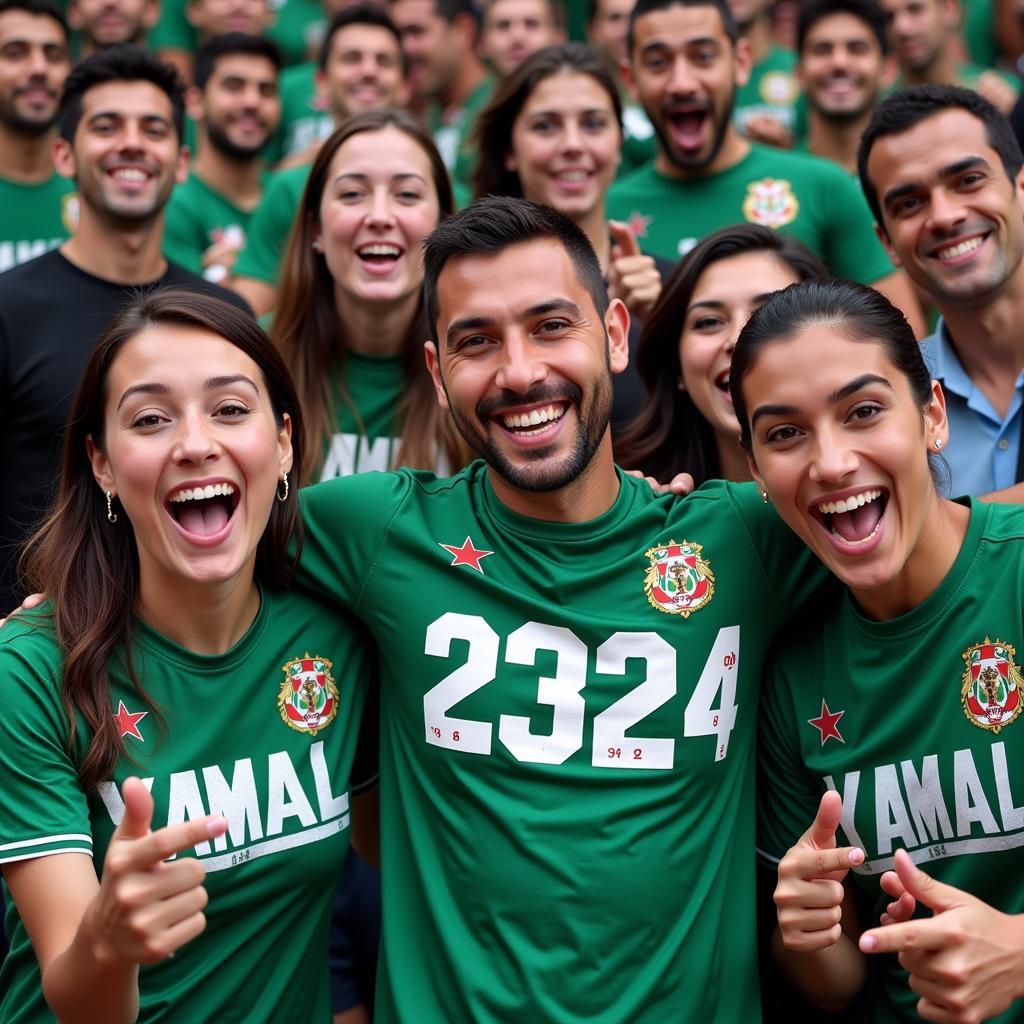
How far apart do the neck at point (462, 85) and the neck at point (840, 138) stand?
309 centimetres

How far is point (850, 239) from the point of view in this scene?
21.3 ft

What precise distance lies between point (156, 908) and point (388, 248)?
9.90 feet

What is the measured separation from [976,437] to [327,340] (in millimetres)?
2305

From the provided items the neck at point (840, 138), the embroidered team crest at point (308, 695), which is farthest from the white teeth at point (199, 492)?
the neck at point (840, 138)

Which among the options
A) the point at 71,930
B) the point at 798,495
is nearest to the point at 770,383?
the point at 798,495

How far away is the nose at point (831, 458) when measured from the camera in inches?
135

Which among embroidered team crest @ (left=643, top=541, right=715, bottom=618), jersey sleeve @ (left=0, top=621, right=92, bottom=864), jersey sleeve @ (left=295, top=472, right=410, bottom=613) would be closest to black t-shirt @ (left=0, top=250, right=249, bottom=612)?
jersey sleeve @ (left=295, top=472, right=410, bottom=613)

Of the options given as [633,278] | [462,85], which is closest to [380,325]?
[633,278]

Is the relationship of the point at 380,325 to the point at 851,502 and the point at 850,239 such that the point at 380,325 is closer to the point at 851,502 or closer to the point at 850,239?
the point at 850,239

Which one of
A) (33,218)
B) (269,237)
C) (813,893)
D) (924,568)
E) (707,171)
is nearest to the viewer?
(813,893)

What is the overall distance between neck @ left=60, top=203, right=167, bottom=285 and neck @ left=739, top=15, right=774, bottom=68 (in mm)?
5102

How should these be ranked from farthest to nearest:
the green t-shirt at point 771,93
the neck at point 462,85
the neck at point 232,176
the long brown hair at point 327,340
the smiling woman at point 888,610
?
the neck at point 462,85, the green t-shirt at point 771,93, the neck at point 232,176, the long brown hair at point 327,340, the smiling woman at point 888,610

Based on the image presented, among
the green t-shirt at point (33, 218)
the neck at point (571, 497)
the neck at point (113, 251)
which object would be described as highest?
the green t-shirt at point (33, 218)

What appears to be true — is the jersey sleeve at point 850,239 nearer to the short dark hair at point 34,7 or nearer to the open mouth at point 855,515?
the open mouth at point 855,515
